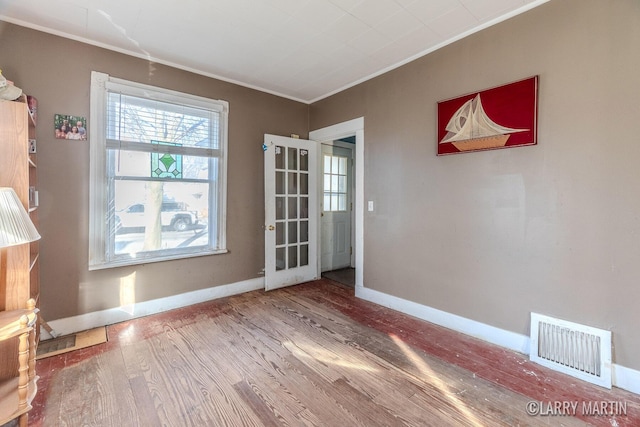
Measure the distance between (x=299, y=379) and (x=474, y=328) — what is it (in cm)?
167

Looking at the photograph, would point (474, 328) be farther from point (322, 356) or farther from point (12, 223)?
point (12, 223)

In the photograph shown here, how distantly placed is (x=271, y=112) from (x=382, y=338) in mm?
3168

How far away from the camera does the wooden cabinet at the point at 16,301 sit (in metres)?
1.35

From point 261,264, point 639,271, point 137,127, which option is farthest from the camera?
point 261,264

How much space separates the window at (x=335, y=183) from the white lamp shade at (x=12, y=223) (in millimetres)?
3557

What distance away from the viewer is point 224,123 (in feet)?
11.0

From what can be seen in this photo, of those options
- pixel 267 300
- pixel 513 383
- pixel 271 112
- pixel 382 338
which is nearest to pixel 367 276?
pixel 382 338

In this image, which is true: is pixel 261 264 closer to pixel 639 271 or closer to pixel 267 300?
pixel 267 300

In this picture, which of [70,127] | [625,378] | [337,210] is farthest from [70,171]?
[625,378]

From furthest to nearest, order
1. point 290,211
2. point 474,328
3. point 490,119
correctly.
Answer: point 290,211
point 474,328
point 490,119

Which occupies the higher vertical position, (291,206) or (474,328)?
(291,206)

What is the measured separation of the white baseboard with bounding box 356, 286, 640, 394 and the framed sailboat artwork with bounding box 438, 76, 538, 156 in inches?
62.5

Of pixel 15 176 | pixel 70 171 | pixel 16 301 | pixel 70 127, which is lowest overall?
pixel 16 301

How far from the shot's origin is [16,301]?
→ 1617mm
